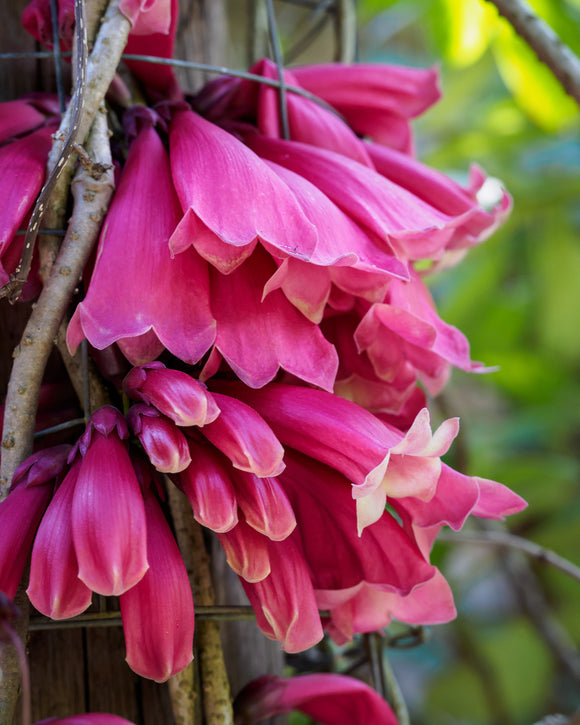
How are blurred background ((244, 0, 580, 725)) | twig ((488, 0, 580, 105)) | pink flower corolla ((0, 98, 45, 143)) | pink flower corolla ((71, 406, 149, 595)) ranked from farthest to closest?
blurred background ((244, 0, 580, 725))
twig ((488, 0, 580, 105))
pink flower corolla ((0, 98, 45, 143))
pink flower corolla ((71, 406, 149, 595))

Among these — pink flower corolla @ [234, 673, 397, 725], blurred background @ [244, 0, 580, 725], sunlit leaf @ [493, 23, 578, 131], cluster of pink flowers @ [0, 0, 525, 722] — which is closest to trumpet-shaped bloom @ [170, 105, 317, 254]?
cluster of pink flowers @ [0, 0, 525, 722]

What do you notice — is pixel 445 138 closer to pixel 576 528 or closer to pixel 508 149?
pixel 508 149

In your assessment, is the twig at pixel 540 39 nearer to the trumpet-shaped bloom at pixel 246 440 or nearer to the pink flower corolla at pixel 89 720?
the trumpet-shaped bloom at pixel 246 440

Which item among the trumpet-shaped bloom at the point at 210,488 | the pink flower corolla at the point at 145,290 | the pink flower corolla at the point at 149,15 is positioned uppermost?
the pink flower corolla at the point at 149,15

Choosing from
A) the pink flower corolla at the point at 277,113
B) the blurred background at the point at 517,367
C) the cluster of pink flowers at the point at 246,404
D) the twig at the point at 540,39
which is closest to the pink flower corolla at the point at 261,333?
the cluster of pink flowers at the point at 246,404

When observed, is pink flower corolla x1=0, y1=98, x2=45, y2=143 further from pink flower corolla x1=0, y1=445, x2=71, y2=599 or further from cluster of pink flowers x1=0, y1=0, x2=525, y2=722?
pink flower corolla x1=0, y1=445, x2=71, y2=599
